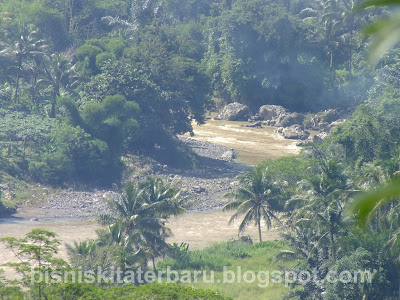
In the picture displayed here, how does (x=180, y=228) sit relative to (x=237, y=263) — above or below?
above

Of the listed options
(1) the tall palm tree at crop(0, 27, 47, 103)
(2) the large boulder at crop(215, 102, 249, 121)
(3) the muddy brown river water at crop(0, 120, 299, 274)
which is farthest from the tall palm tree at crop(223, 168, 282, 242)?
(2) the large boulder at crop(215, 102, 249, 121)

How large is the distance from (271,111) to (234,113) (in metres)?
4.77

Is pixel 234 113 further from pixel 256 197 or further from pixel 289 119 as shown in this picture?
pixel 256 197

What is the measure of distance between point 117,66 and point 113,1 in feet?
A: 108

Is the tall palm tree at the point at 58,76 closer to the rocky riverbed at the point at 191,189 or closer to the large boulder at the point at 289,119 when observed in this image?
the rocky riverbed at the point at 191,189

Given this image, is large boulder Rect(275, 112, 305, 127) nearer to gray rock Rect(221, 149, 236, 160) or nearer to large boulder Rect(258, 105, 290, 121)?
large boulder Rect(258, 105, 290, 121)

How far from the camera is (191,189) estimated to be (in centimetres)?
5966

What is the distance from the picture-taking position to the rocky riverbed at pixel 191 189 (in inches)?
2072

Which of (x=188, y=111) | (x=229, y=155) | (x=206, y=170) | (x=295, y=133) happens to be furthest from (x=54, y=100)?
(x=295, y=133)

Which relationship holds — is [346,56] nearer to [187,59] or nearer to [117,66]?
[187,59]

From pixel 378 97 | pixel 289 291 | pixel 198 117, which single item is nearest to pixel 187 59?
pixel 198 117

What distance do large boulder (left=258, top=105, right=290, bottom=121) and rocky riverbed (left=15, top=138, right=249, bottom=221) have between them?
599 inches

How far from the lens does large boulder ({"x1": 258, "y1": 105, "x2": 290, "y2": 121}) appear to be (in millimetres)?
88312

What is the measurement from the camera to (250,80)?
9081 cm
